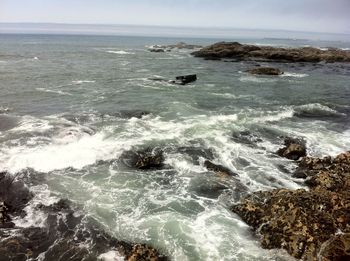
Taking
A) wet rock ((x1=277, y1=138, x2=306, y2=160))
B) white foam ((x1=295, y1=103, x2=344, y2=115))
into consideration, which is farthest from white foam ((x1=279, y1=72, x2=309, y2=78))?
wet rock ((x1=277, y1=138, x2=306, y2=160))

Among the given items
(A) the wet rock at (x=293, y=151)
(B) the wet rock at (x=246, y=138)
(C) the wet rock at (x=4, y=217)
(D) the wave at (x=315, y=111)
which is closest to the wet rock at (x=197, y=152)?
(B) the wet rock at (x=246, y=138)

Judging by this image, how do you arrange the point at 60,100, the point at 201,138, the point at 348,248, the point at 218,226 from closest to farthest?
the point at 348,248, the point at 218,226, the point at 201,138, the point at 60,100

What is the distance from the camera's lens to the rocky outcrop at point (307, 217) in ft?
37.4

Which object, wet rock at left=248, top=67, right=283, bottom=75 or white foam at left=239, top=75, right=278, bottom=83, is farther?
wet rock at left=248, top=67, right=283, bottom=75

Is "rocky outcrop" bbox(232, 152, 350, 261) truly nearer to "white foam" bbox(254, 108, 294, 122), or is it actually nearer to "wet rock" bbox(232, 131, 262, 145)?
"wet rock" bbox(232, 131, 262, 145)

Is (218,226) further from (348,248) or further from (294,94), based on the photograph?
(294,94)

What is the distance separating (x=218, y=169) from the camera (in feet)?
57.6

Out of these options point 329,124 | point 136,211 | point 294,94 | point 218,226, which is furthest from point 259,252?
point 294,94

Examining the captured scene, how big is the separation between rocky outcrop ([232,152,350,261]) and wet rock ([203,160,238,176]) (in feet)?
7.97

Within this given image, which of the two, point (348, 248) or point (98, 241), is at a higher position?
point (348, 248)

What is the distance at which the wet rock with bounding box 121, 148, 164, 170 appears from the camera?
58.7 ft

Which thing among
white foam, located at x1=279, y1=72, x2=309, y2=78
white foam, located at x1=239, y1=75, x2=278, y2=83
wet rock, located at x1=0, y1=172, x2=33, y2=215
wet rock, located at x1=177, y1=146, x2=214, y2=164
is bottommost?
wet rock, located at x1=0, y1=172, x2=33, y2=215

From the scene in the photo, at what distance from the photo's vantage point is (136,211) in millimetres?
14195

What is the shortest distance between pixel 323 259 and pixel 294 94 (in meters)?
25.9
